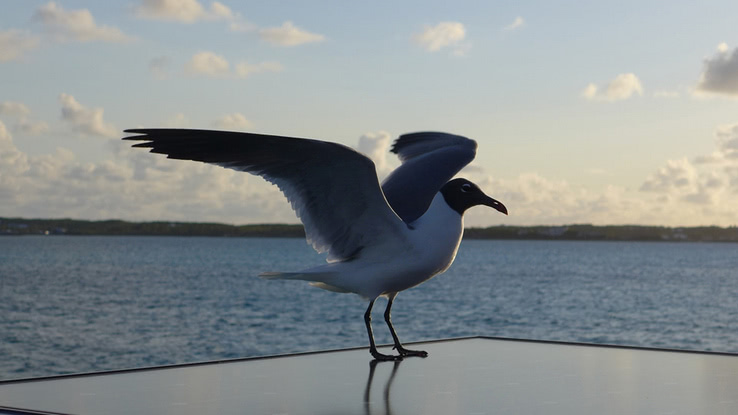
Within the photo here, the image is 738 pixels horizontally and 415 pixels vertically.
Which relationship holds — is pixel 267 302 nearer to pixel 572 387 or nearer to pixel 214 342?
pixel 214 342

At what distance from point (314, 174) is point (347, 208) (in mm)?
427

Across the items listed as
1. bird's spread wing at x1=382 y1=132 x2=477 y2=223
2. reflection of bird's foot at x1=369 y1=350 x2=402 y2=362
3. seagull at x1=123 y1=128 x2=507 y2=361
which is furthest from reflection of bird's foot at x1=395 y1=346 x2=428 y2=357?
bird's spread wing at x1=382 y1=132 x2=477 y2=223

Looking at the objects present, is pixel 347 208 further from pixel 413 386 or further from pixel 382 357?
pixel 382 357

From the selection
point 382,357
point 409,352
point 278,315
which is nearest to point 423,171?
point 409,352

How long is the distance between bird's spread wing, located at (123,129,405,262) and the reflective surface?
1.03 meters

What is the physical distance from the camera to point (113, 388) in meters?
5.82

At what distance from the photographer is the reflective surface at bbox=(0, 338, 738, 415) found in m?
5.14

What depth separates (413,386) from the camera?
5.90 meters

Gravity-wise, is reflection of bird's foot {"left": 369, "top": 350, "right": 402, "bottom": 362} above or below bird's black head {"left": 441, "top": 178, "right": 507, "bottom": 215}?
below

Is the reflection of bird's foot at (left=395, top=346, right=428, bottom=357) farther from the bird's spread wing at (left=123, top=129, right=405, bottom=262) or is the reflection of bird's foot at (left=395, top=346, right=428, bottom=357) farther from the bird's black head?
the bird's black head

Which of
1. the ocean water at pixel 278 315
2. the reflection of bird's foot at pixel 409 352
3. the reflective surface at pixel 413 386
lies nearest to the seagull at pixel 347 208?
the reflection of bird's foot at pixel 409 352

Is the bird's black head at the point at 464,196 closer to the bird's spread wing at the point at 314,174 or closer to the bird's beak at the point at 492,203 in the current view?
the bird's beak at the point at 492,203

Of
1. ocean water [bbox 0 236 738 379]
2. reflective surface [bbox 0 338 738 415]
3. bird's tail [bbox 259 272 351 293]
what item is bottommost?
ocean water [bbox 0 236 738 379]

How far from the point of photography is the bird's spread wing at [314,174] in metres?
5.72
